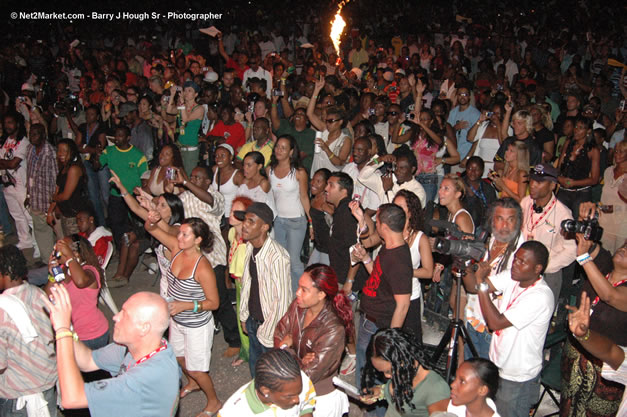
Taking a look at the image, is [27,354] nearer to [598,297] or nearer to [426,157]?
[598,297]

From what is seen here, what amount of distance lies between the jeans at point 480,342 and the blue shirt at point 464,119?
4227mm

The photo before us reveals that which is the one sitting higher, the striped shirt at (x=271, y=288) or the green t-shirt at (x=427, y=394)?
the striped shirt at (x=271, y=288)

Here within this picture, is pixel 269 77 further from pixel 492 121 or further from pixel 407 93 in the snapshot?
pixel 492 121

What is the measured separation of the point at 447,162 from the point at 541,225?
2.61 meters

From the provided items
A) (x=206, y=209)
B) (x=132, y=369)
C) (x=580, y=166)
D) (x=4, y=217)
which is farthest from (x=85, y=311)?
(x=580, y=166)

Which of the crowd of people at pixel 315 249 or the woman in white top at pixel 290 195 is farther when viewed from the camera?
the woman in white top at pixel 290 195

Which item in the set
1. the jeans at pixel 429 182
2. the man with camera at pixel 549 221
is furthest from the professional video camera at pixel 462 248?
the jeans at pixel 429 182

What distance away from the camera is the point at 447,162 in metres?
7.32

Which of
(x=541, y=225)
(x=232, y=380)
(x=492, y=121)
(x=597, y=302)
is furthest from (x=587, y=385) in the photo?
(x=492, y=121)

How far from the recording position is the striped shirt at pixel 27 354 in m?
3.49

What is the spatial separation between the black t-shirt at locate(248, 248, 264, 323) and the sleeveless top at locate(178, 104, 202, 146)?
4442 mm

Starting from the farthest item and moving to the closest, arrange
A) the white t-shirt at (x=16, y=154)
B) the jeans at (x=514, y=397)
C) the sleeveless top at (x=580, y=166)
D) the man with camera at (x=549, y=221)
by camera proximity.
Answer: the white t-shirt at (x=16, y=154) → the sleeveless top at (x=580, y=166) → the man with camera at (x=549, y=221) → the jeans at (x=514, y=397)

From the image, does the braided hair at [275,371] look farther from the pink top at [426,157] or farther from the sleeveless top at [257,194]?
the pink top at [426,157]

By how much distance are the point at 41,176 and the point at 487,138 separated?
6.10m
